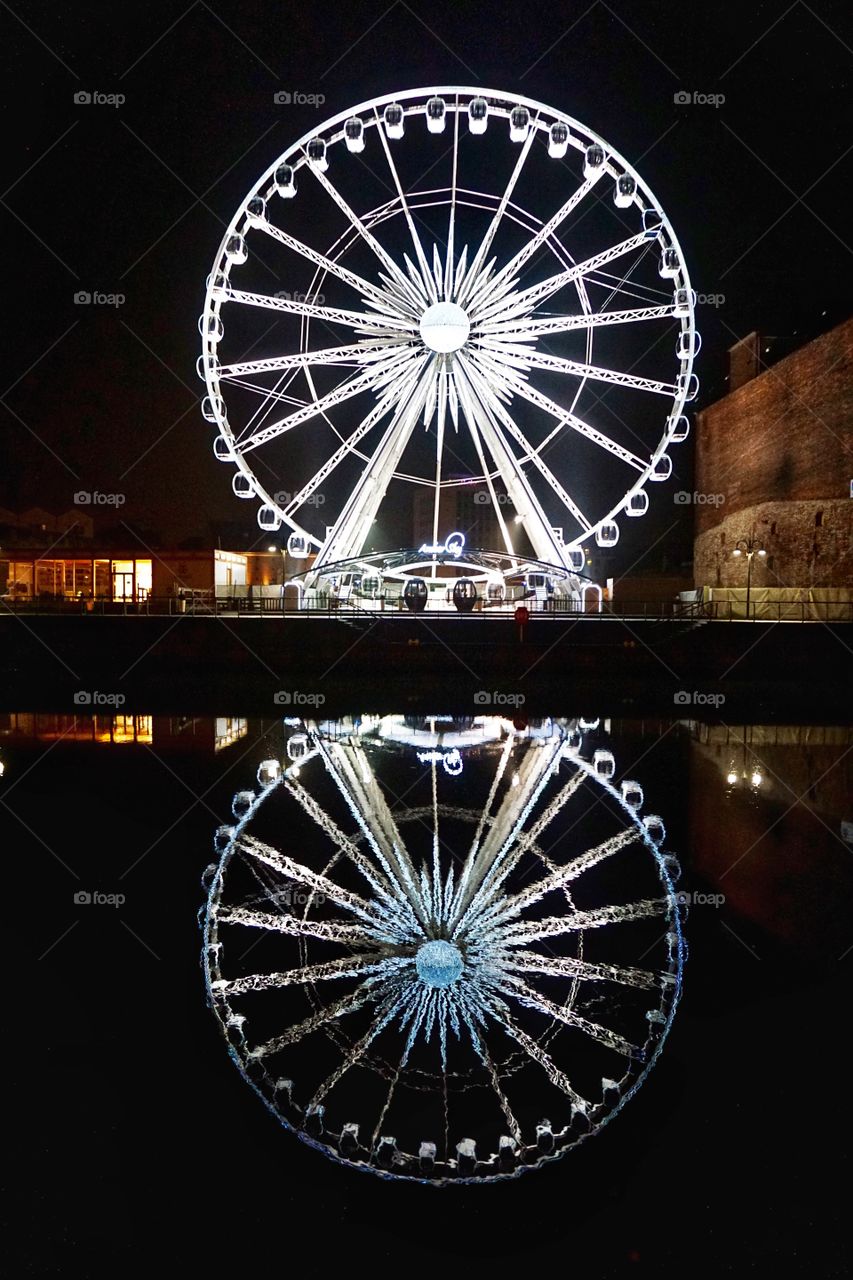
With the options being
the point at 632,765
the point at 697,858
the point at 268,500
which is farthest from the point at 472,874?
the point at 268,500

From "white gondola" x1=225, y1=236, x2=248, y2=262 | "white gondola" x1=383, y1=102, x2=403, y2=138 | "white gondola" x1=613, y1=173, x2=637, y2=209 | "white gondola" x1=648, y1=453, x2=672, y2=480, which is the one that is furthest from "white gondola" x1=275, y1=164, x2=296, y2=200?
"white gondola" x1=648, y1=453, x2=672, y2=480

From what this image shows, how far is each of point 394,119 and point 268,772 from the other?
15751 mm

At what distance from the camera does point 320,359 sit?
2095 cm

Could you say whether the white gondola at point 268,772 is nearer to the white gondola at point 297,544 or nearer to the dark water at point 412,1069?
the dark water at point 412,1069

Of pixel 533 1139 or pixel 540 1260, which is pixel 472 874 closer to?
pixel 533 1139

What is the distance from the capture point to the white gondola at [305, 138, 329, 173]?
20.3m

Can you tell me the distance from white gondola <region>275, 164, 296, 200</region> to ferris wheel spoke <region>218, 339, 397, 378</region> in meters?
3.27

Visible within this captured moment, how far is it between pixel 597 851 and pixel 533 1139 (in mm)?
3699

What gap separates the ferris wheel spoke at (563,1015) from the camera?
12.4ft

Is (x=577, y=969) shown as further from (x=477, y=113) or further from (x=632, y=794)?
(x=477, y=113)

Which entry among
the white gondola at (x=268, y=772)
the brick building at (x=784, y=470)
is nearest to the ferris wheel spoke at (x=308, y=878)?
the white gondola at (x=268, y=772)

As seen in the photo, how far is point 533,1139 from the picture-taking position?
3.17 m

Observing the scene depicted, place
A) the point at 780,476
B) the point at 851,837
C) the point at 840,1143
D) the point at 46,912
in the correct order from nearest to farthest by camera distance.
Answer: the point at 840,1143 < the point at 46,912 < the point at 851,837 < the point at 780,476

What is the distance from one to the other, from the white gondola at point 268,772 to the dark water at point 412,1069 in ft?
3.32
